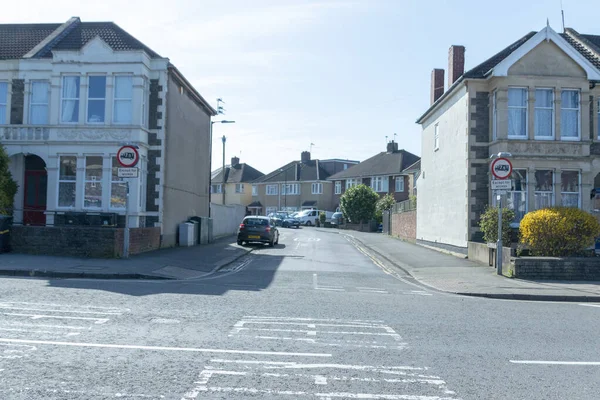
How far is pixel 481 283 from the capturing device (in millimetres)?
15164

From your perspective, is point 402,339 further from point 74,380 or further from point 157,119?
point 157,119

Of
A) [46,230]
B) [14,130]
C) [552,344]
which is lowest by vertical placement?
[552,344]

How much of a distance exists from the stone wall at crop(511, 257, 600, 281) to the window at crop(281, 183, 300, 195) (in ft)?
203

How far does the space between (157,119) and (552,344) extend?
18119 millimetres

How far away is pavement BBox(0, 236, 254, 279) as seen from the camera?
14.1 meters

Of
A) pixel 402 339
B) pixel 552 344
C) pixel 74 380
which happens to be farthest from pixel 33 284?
pixel 552 344

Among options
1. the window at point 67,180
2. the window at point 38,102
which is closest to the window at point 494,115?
the window at point 67,180

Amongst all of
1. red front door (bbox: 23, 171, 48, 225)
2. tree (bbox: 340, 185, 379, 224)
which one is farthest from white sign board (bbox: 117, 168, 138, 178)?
tree (bbox: 340, 185, 379, 224)

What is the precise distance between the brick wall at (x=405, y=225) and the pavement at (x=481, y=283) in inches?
476

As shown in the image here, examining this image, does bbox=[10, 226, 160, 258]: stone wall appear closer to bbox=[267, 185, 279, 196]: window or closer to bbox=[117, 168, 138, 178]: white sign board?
bbox=[117, 168, 138, 178]: white sign board

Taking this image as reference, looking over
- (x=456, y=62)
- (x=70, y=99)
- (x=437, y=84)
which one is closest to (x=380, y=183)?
(x=437, y=84)

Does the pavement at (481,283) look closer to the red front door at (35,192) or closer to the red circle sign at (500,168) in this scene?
the red circle sign at (500,168)

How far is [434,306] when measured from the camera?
11.2 metres

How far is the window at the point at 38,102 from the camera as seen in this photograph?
2283 centimetres
